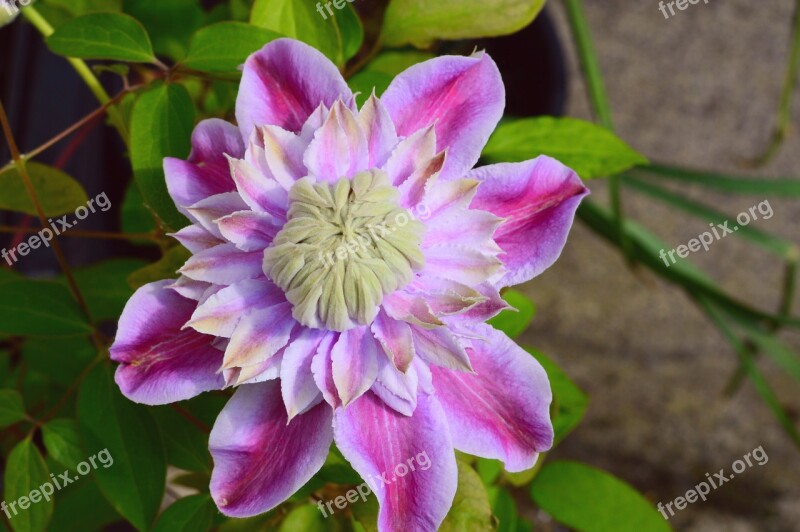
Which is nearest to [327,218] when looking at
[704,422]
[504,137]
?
[504,137]

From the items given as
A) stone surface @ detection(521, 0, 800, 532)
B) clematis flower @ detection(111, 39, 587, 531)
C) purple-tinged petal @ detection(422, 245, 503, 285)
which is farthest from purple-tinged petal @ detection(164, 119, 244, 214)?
stone surface @ detection(521, 0, 800, 532)

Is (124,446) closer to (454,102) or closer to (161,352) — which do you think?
(161,352)

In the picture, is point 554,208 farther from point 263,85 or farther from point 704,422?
point 704,422

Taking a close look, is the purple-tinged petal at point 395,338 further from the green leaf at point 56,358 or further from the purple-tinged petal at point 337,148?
the green leaf at point 56,358

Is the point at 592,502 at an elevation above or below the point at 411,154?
below

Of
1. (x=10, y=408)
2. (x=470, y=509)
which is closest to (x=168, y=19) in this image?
(x=10, y=408)

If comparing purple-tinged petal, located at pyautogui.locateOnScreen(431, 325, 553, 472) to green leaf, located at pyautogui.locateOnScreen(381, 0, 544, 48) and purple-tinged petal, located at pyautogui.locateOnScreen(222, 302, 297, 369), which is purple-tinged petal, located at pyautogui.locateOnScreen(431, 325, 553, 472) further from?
green leaf, located at pyautogui.locateOnScreen(381, 0, 544, 48)
